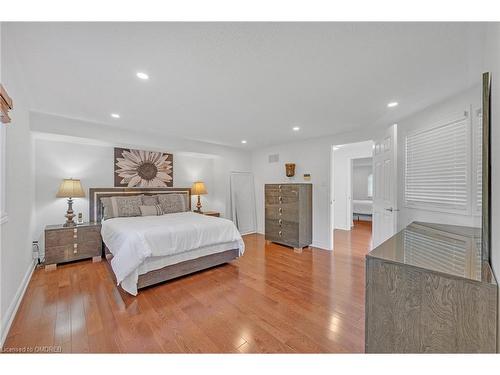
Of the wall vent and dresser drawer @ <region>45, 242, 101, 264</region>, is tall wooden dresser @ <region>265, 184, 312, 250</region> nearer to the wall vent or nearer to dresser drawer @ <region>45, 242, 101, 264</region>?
the wall vent

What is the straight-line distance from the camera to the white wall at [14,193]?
1657 millimetres

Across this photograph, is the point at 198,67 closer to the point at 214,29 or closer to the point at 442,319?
the point at 214,29

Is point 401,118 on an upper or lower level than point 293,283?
upper

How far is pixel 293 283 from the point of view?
8.65 feet

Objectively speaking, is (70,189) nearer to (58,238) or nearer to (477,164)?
(58,238)

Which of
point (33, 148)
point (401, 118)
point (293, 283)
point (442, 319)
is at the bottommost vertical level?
point (293, 283)

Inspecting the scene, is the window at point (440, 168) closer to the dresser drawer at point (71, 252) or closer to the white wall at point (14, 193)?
the white wall at point (14, 193)

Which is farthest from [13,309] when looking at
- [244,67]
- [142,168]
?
[244,67]

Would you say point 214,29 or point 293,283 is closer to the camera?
point 214,29

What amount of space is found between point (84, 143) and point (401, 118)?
5258 mm

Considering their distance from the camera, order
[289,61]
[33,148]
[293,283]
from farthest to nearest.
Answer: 1. [33,148]
2. [293,283]
3. [289,61]

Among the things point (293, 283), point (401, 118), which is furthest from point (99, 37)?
point (401, 118)

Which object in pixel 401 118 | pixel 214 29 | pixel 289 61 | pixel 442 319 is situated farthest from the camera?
pixel 401 118

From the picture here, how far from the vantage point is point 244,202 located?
5625 millimetres
